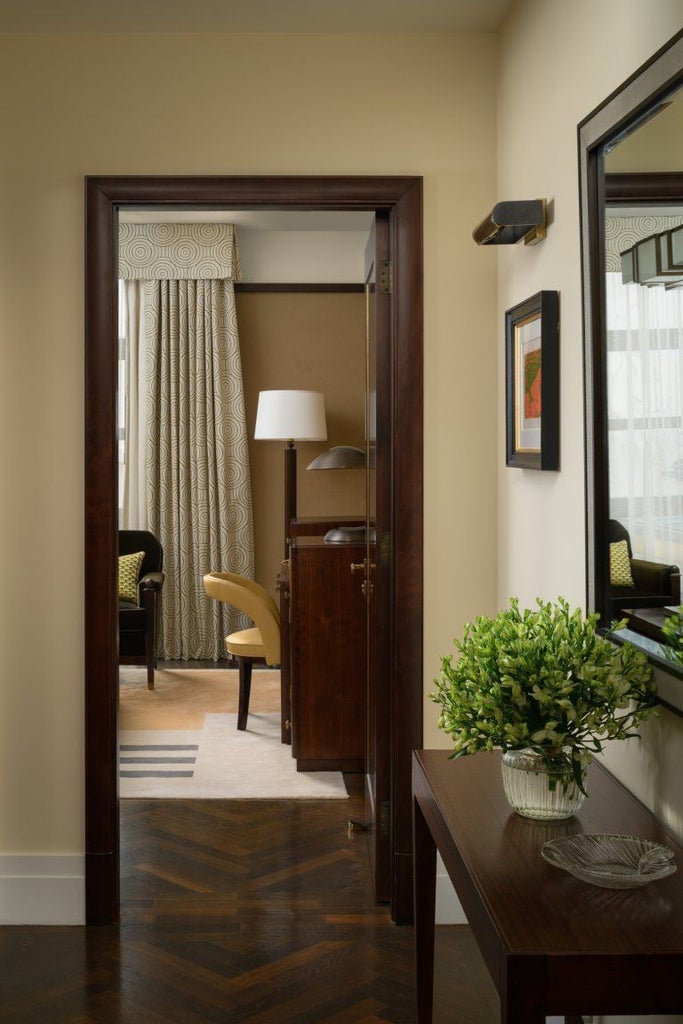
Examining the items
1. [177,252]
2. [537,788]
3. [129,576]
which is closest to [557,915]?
[537,788]

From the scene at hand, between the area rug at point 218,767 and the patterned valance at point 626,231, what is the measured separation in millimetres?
2911

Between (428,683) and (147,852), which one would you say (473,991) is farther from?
(147,852)

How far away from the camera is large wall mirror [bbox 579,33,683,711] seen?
5.71 feet

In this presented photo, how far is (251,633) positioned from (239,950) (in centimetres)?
249

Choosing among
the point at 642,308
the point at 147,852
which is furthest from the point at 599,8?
the point at 147,852

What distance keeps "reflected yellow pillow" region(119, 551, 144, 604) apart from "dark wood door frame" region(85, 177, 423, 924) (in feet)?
10.2

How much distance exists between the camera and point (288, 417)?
632 cm

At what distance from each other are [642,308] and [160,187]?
1.77 meters

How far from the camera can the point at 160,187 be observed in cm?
313

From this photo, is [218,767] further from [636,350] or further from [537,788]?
[636,350]

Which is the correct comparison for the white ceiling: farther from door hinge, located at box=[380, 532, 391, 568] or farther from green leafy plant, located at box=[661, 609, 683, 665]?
green leafy plant, located at box=[661, 609, 683, 665]

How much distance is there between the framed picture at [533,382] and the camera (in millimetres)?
2516

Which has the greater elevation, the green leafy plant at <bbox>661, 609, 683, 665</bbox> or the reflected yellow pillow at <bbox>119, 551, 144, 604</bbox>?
the green leafy plant at <bbox>661, 609, 683, 665</bbox>

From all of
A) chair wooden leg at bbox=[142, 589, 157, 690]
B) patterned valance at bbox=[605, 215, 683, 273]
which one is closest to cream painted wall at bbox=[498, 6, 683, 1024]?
patterned valance at bbox=[605, 215, 683, 273]
